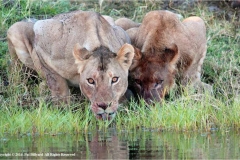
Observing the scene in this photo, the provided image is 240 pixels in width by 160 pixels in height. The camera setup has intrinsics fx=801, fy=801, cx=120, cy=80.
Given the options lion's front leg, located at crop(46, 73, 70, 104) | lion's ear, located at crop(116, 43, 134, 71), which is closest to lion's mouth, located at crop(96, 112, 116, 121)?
lion's ear, located at crop(116, 43, 134, 71)

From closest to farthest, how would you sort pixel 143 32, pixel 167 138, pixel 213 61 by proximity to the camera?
pixel 167 138, pixel 143 32, pixel 213 61

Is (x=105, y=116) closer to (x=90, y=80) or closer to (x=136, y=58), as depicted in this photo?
(x=90, y=80)

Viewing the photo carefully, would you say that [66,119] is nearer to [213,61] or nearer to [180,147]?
[180,147]

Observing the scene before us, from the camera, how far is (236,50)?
13055 millimetres

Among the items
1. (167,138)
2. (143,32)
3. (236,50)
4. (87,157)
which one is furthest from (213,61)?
(87,157)

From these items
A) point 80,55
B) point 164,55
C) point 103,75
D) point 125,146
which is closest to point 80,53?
point 80,55

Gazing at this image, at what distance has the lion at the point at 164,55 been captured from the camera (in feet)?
35.3

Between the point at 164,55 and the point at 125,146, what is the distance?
2.62 m

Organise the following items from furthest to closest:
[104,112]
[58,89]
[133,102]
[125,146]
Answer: [58,89]
[133,102]
[104,112]
[125,146]

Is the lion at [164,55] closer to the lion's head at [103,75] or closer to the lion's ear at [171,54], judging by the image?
the lion's ear at [171,54]

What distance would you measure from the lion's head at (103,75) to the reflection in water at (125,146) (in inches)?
13.0

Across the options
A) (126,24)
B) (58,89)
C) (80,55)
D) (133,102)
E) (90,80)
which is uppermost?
(80,55)

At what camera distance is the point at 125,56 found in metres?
10.2

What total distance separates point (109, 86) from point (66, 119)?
676mm
